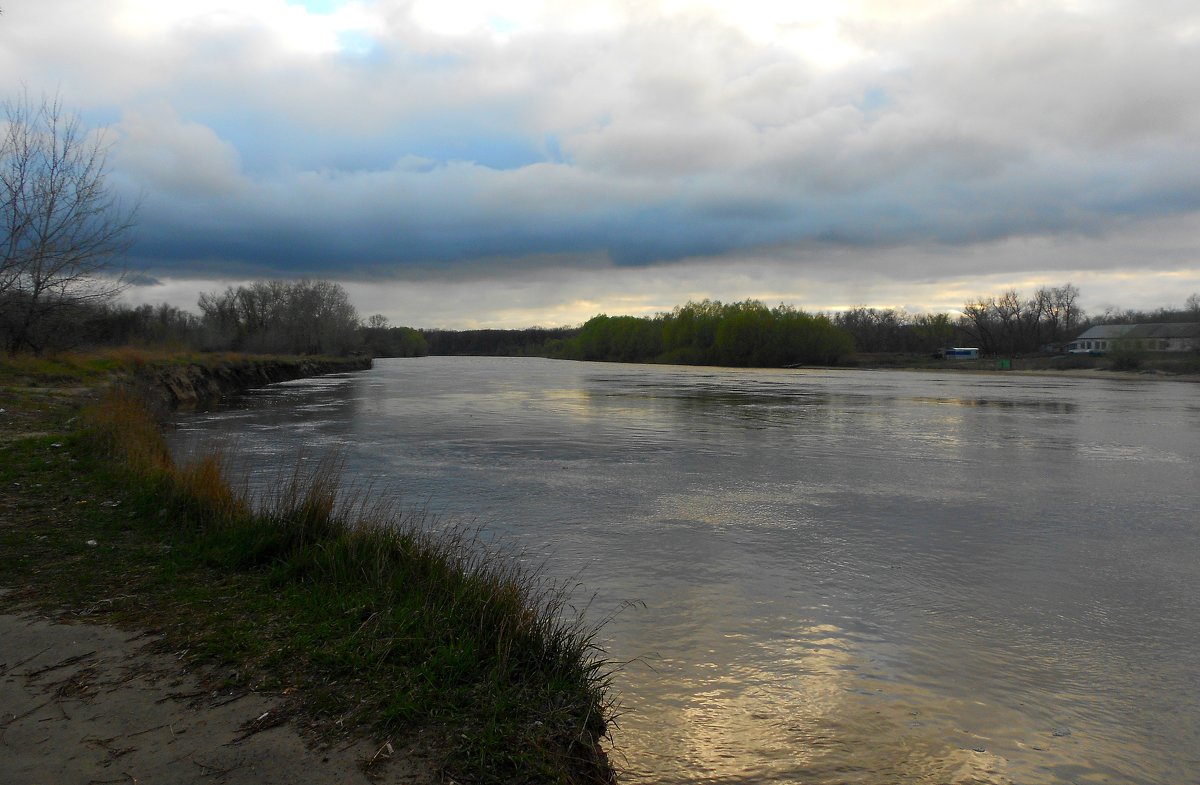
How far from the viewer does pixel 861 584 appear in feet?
24.1

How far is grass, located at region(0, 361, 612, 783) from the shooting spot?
356 cm

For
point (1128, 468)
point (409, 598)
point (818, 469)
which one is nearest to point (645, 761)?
point (409, 598)

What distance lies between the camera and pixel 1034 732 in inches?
183

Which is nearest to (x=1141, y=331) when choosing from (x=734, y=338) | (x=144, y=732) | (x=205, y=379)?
(x=734, y=338)

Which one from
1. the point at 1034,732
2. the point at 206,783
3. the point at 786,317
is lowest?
the point at 1034,732

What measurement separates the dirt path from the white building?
300ft

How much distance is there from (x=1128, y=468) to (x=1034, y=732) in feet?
40.8

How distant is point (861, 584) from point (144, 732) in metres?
6.03

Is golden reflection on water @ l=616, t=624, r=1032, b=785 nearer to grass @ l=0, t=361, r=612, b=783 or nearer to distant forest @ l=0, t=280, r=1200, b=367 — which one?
grass @ l=0, t=361, r=612, b=783

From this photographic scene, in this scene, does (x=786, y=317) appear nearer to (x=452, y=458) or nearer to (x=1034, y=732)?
(x=452, y=458)

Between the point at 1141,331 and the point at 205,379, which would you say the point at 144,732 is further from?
the point at 1141,331

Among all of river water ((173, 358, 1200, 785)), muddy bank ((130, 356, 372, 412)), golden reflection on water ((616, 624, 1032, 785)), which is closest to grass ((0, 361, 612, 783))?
golden reflection on water ((616, 624, 1032, 785))

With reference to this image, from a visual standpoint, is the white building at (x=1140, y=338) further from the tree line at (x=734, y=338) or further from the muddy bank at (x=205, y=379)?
the muddy bank at (x=205, y=379)

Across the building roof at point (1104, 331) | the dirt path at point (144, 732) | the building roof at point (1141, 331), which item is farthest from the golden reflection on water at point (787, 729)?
the building roof at point (1104, 331)
